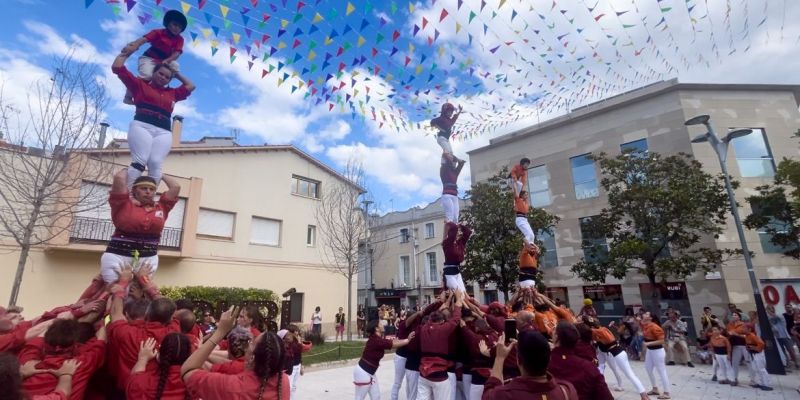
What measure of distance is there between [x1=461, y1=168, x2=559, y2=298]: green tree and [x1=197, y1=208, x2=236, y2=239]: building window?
11.9m

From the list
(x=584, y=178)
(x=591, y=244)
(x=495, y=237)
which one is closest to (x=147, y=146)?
(x=495, y=237)

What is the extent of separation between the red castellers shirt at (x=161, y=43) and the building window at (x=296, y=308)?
18916 millimetres

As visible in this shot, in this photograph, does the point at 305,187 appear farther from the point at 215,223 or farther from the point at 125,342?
the point at 125,342

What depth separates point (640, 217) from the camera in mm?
16328

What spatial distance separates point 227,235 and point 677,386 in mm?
18972

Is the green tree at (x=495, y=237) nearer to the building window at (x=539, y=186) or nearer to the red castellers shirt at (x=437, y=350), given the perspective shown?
the building window at (x=539, y=186)

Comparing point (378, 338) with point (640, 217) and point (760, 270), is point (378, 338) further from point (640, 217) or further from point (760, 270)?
point (760, 270)

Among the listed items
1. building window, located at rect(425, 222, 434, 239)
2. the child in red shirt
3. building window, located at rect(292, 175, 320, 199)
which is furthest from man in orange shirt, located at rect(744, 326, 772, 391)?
building window, located at rect(425, 222, 434, 239)

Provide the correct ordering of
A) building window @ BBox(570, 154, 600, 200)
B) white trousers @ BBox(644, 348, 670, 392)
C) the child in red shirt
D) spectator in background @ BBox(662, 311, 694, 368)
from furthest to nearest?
1. building window @ BBox(570, 154, 600, 200)
2. spectator in background @ BBox(662, 311, 694, 368)
3. white trousers @ BBox(644, 348, 670, 392)
4. the child in red shirt

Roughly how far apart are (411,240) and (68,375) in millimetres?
34523

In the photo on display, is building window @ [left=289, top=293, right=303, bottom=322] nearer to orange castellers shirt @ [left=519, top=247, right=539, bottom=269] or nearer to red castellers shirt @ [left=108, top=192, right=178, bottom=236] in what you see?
orange castellers shirt @ [left=519, top=247, right=539, bottom=269]

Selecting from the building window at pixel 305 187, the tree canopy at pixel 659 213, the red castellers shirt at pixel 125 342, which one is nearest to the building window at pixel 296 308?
the building window at pixel 305 187

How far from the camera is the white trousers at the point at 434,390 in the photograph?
5.74 meters

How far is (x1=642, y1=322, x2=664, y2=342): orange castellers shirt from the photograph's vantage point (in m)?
9.16
